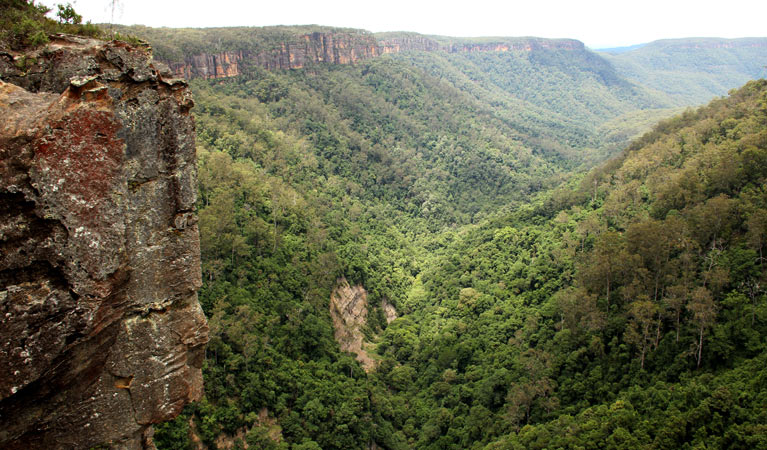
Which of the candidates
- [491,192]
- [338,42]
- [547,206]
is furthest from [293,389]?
[338,42]

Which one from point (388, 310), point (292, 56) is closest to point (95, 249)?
point (388, 310)

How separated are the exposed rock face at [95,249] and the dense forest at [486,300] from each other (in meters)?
2.59

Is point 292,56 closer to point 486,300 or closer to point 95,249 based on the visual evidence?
point 486,300

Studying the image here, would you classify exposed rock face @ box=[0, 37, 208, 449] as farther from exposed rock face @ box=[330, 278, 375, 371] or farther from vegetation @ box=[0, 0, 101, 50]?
exposed rock face @ box=[330, 278, 375, 371]

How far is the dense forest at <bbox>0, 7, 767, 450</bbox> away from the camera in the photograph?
22391 mm

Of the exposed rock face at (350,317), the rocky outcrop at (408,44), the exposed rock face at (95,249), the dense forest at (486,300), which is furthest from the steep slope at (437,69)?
the exposed rock face at (95,249)

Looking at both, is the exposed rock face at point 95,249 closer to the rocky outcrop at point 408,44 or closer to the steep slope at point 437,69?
the steep slope at point 437,69

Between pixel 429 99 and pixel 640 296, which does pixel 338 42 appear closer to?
pixel 429 99

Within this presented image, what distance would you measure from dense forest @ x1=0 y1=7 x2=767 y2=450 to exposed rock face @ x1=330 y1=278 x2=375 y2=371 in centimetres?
80

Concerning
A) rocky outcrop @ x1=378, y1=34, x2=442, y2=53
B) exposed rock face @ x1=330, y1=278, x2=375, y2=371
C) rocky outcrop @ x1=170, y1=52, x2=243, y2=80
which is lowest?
exposed rock face @ x1=330, y1=278, x2=375, y2=371

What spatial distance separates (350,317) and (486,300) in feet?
38.7

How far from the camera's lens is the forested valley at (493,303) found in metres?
22.7

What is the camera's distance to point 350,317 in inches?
1689

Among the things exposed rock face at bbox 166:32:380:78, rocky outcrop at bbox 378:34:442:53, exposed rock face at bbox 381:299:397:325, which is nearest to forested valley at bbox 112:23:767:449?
exposed rock face at bbox 381:299:397:325
